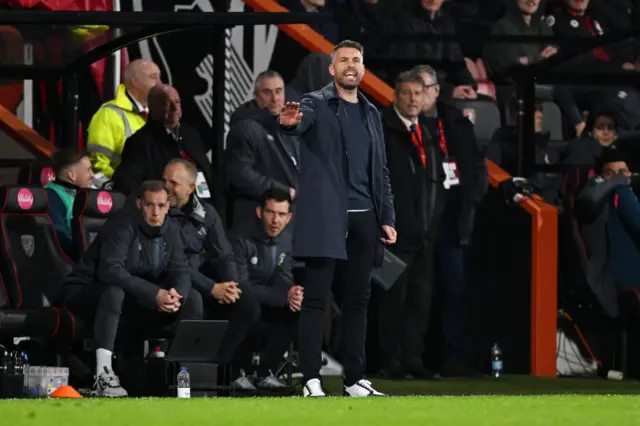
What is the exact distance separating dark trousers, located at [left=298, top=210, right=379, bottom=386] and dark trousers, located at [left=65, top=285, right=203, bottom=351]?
170cm

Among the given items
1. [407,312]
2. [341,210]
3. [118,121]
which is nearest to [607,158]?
[407,312]

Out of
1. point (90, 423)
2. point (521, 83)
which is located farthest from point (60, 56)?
point (90, 423)

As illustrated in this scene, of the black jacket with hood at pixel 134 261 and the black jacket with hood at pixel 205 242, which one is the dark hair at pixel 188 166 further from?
the black jacket with hood at pixel 134 261

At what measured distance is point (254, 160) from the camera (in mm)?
13188

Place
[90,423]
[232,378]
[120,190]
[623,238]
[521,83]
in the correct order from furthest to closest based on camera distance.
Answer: [521,83]
[623,238]
[120,190]
[232,378]
[90,423]

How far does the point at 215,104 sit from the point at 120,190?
3.29ft

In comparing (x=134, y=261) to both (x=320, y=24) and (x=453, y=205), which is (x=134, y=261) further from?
(x=320, y=24)

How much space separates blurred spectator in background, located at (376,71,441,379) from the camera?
13297mm

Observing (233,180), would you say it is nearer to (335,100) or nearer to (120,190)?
(120,190)

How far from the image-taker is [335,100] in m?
10.3

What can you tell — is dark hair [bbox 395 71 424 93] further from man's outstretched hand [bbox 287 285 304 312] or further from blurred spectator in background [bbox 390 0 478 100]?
blurred spectator in background [bbox 390 0 478 100]

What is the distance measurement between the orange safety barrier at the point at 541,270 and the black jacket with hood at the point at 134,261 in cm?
283

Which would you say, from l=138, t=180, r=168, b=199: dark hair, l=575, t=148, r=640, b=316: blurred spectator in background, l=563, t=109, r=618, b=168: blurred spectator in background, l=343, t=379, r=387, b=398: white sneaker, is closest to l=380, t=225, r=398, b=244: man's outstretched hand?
l=343, t=379, r=387, b=398: white sneaker

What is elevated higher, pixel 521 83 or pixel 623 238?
pixel 521 83
